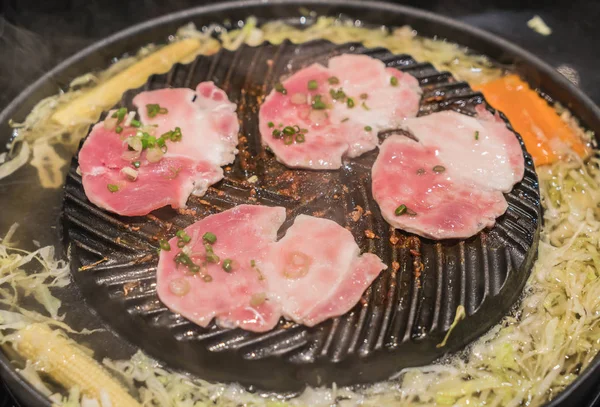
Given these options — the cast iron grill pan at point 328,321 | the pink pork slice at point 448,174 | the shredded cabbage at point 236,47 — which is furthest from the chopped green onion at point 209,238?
the shredded cabbage at point 236,47

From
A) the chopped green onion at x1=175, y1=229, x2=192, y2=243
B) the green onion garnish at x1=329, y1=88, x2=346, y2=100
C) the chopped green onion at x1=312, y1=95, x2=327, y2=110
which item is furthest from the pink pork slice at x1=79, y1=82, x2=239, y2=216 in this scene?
the green onion garnish at x1=329, y1=88, x2=346, y2=100

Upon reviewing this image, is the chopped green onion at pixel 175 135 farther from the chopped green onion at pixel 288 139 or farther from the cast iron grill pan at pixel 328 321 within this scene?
the chopped green onion at pixel 288 139

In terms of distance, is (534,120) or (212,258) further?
(534,120)

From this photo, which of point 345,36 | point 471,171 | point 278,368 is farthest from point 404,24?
point 278,368

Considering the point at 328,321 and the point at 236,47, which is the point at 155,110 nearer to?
the point at 236,47

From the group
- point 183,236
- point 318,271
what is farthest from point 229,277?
point 318,271

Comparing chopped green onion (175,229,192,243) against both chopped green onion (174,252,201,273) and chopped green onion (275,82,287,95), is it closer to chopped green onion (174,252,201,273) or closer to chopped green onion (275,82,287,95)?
chopped green onion (174,252,201,273)
